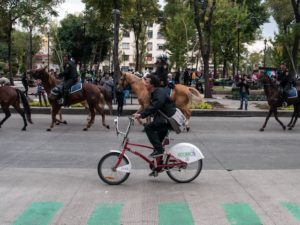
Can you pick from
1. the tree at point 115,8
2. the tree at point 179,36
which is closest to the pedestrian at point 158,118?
the tree at point 115,8

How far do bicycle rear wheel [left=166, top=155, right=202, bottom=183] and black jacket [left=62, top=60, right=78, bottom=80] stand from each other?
8.53m

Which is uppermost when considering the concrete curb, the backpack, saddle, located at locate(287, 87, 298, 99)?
saddle, located at locate(287, 87, 298, 99)

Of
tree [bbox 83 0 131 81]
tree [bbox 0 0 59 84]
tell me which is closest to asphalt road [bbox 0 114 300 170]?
tree [bbox 83 0 131 81]

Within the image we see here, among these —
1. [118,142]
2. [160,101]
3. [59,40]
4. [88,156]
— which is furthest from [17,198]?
[59,40]

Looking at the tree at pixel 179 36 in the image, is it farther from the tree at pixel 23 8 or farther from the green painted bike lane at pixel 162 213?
the green painted bike lane at pixel 162 213

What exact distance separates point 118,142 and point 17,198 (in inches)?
247

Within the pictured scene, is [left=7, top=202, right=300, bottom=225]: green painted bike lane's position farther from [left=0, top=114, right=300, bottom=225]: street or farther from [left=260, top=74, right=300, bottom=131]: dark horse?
[left=260, top=74, right=300, bottom=131]: dark horse

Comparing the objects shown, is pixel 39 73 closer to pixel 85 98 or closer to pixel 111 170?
pixel 85 98

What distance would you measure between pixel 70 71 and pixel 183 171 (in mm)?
8742

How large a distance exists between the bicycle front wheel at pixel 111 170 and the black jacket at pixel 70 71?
8.33 metres

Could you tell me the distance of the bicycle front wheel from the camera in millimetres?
8656

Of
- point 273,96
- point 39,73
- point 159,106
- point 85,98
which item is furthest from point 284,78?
point 159,106

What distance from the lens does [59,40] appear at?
2653 inches

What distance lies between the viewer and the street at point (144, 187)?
6895mm
